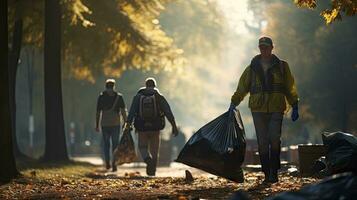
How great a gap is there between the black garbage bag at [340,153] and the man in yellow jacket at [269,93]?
61 cm

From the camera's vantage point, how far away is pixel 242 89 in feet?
37.5

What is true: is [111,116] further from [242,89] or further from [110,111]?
[242,89]

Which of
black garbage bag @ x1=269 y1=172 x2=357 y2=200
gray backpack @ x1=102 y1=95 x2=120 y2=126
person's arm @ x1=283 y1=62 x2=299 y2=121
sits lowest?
black garbage bag @ x1=269 y1=172 x2=357 y2=200

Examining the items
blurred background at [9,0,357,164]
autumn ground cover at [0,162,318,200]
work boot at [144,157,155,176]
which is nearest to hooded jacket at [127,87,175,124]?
work boot at [144,157,155,176]

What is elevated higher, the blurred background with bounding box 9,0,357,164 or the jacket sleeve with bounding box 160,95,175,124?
the blurred background with bounding box 9,0,357,164

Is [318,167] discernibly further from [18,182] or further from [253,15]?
[253,15]

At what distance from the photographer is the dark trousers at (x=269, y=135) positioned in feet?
37.2

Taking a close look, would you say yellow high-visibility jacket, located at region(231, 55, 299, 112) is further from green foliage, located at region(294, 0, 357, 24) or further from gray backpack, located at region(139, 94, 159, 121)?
gray backpack, located at region(139, 94, 159, 121)

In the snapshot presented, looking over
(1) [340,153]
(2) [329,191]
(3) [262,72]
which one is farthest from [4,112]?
(2) [329,191]

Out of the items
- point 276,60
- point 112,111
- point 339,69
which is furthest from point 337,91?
point 276,60

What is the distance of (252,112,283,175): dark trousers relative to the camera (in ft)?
37.2

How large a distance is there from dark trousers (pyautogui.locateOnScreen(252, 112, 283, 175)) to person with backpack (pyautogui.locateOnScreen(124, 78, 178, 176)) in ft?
15.5

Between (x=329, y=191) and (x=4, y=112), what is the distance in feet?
26.4

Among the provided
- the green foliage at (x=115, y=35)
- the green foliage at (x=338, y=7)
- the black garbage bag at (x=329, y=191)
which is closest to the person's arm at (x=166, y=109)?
the green foliage at (x=338, y=7)
